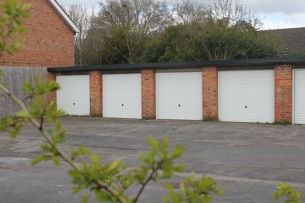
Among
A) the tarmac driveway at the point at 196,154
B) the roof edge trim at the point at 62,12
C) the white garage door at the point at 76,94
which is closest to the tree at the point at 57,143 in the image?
the tarmac driveway at the point at 196,154

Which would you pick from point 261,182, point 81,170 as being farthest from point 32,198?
point 81,170

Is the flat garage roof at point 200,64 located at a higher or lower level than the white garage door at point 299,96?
higher

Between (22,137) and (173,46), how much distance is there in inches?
874

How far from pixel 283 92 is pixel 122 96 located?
8.26 m

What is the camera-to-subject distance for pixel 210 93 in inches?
824

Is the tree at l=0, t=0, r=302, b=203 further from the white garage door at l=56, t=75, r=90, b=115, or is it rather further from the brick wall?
the brick wall

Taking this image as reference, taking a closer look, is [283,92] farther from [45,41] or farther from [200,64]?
[45,41]

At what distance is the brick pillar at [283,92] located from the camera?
1919 centimetres

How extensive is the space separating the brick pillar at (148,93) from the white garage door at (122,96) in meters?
0.39

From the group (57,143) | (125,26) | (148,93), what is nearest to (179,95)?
(148,93)

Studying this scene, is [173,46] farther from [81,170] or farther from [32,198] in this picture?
[81,170]

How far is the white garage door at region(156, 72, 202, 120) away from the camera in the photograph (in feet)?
70.6

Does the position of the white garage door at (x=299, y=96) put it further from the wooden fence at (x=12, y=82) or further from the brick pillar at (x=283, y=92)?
the wooden fence at (x=12, y=82)

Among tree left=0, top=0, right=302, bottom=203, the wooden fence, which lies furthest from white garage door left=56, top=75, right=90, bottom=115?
tree left=0, top=0, right=302, bottom=203
